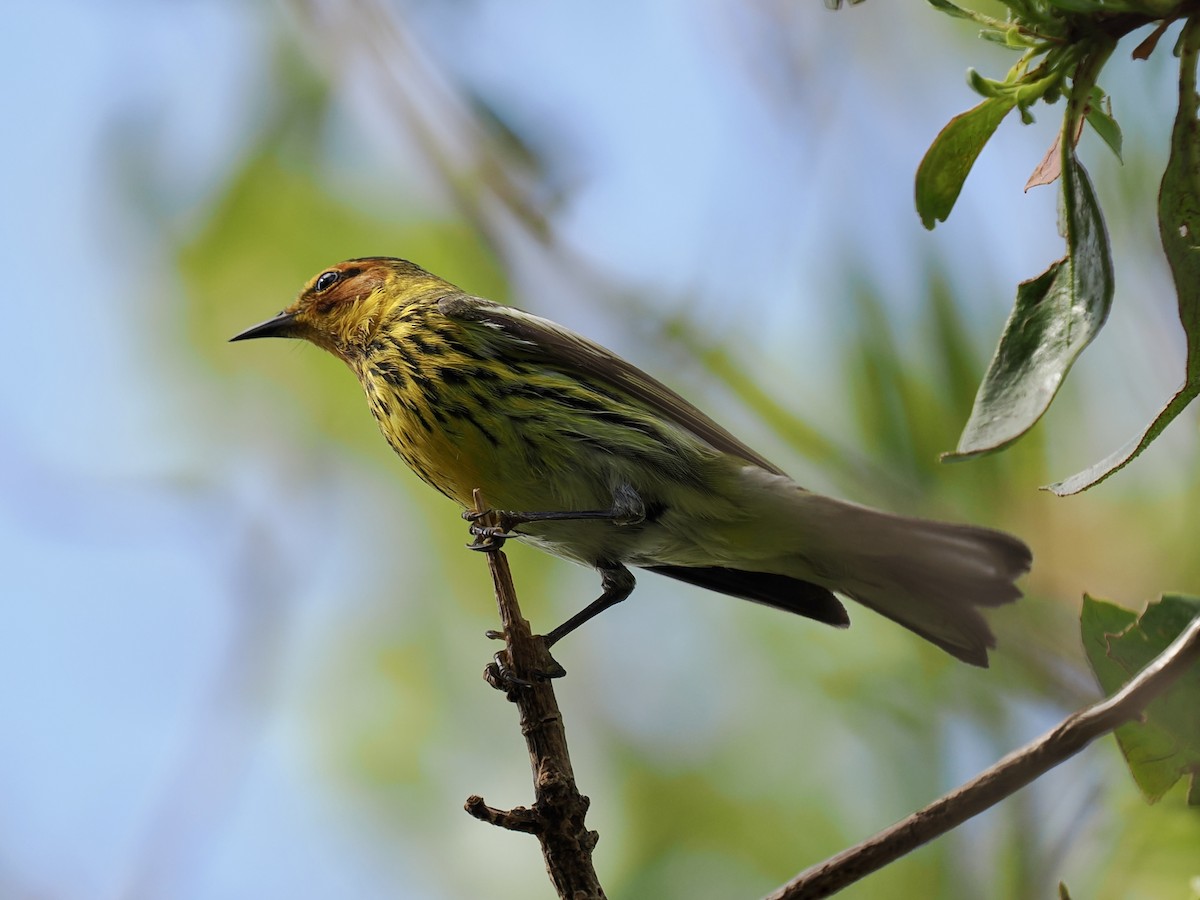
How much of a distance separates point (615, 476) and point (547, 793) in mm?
1589

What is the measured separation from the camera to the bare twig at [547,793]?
2.21m

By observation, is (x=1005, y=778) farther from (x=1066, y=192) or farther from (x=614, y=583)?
(x=614, y=583)

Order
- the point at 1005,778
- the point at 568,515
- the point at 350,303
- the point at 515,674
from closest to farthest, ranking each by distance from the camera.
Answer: the point at 1005,778 → the point at 515,674 → the point at 568,515 → the point at 350,303

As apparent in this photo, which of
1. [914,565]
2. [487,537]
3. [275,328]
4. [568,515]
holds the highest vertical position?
[275,328]

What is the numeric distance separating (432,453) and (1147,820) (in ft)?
7.16

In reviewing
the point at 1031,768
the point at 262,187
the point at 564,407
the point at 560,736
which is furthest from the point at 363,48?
the point at 1031,768

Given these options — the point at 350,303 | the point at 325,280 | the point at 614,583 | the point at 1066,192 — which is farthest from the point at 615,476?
the point at 1066,192

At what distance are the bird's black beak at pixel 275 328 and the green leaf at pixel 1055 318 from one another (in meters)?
3.46

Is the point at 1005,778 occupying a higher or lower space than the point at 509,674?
lower

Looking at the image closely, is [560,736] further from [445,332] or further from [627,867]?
[627,867]

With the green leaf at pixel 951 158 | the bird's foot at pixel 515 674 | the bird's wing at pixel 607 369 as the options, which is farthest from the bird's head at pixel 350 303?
the green leaf at pixel 951 158

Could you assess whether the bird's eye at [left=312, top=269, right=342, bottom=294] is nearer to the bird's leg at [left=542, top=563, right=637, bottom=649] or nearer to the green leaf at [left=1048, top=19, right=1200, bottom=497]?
the bird's leg at [left=542, top=563, right=637, bottom=649]

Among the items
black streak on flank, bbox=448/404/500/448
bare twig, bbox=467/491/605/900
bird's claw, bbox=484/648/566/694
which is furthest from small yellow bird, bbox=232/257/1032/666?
bare twig, bbox=467/491/605/900

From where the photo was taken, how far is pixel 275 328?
16.1 ft
